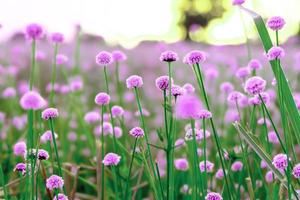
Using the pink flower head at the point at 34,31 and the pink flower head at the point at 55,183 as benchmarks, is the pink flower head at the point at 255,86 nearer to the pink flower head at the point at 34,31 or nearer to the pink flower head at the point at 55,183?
the pink flower head at the point at 55,183

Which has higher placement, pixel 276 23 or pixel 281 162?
pixel 276 23

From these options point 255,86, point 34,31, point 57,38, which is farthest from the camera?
point 57,38

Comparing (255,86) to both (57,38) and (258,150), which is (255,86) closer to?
(258,150)

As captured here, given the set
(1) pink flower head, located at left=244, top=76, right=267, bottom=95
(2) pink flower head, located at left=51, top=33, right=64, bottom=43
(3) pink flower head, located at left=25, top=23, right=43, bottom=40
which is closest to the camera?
(1) pink flower head, located at left=244, top=76, right=267, bottom=95

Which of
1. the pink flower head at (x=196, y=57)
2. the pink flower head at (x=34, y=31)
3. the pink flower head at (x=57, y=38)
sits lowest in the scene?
the pink flower head at (x=196, y=57)

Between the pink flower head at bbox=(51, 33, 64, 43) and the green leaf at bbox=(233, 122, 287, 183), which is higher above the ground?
the pink flower head at bbox=(51, 33, 64, 43)

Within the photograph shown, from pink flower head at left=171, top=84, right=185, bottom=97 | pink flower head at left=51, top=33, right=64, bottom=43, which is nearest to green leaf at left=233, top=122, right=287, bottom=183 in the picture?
pink flower head at left=171, top=84, right=185, bottom=97

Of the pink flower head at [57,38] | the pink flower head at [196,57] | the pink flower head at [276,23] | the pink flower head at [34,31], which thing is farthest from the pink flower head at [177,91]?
the pink flower head at [57,38]

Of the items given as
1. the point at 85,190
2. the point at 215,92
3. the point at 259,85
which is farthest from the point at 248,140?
the point at 215,92

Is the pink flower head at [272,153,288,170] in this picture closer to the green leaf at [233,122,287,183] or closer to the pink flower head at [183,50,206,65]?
the green leaf at [233,122,287,183]

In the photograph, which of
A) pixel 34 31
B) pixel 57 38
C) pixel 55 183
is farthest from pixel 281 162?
pixel 57 38

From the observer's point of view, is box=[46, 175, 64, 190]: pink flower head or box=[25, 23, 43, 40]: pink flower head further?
box=[25, 23, 43, 40]: pink flower head
